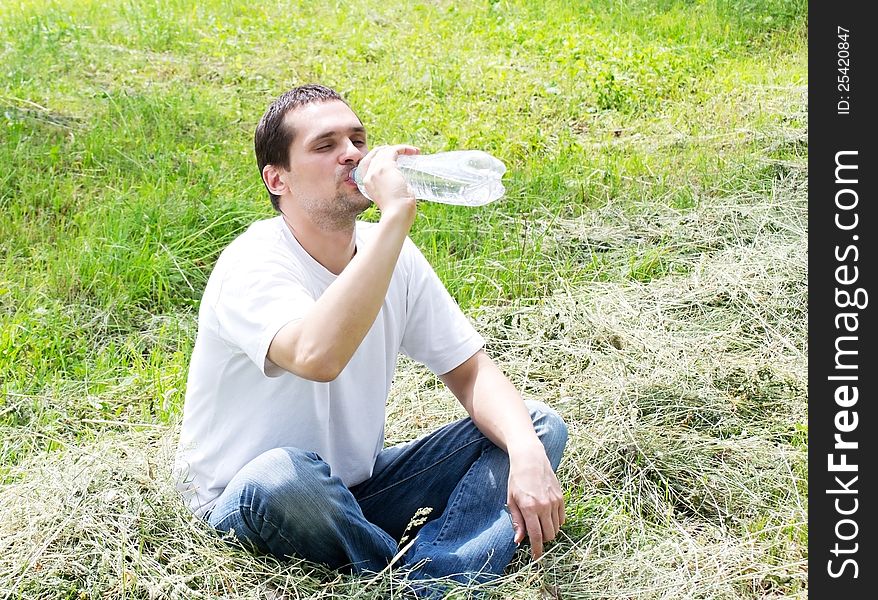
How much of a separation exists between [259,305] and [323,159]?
0.45 m

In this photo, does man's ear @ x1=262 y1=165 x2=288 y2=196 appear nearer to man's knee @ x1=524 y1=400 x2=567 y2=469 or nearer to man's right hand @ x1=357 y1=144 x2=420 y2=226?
man's right hand @ x1=357 y1=144 x2=420 y2=226

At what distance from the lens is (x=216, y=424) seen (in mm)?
2512

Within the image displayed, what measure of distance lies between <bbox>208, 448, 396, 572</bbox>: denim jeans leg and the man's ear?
672mm

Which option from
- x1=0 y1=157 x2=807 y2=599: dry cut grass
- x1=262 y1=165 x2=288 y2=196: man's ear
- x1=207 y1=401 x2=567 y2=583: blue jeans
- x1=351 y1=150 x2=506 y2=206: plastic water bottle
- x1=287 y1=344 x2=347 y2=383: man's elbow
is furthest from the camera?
x1=351 y1=150 x2=506 y2=206: plastic water bottle

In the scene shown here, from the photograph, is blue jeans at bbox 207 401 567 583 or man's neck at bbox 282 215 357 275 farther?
man's neck at bbox 282 215 357 275

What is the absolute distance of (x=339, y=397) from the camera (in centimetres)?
257

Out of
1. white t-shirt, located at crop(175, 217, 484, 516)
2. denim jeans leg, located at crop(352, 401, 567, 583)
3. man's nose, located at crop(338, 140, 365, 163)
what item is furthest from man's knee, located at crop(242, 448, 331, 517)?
man's nose, located at crop(338, 140, 365, 163)

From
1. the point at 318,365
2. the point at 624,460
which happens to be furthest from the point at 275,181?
the point at 624,460

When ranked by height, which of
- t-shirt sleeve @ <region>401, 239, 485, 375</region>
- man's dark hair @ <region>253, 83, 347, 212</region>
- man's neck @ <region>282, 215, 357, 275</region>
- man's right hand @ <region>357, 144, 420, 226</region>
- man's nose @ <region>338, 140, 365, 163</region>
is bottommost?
t-shirt sleeve @ <region>401, 239, 485, 375</region>

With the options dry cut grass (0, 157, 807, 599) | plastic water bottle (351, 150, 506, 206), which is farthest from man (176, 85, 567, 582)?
plastic water bottle (351, 150, 506, 206)

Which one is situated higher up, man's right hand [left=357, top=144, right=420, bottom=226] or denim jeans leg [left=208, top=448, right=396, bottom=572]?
man's right hand [left=357, top=144, right=420, bottom=226]

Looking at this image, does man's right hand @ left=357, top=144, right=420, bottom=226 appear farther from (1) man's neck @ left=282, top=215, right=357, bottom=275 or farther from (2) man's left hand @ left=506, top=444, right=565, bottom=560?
(2) man's left hand @ left=506, top=444, right=565, bottom=560

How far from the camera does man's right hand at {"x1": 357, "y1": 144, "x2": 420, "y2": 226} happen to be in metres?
2.33

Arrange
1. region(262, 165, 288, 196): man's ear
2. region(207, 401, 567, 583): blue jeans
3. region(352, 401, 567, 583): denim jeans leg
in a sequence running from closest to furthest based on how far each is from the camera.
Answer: region(207, 401, 567, 583): blue jeans < region(352, 401, 567, 583): denim jeans leg < region(262, 165, 288, 196): man's ear
